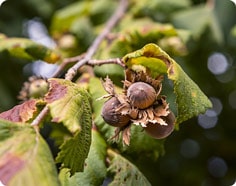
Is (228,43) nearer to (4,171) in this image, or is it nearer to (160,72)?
(160,72)

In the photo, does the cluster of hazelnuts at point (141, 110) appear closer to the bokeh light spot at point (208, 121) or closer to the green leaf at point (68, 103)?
the green leaf at point (68, 103)

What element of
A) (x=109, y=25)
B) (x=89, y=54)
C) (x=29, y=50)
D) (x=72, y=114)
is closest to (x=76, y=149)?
(x=72, y=114)

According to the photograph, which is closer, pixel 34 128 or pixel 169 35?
pixel 34 128

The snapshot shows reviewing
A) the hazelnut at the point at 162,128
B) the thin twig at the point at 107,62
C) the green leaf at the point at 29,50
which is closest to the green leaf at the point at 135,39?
the green leaf at the point at 29,50

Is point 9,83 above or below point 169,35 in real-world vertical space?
below

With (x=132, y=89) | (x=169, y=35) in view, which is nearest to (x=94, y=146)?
(x=132, y=89)

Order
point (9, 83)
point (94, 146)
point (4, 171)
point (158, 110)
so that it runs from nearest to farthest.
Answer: point (4, 171) → point (158, 110) → point (94, 146) → point (9, 83)

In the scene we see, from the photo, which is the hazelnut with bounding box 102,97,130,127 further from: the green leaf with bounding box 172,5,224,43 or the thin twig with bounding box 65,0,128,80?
the green leaf with bounding box 172,5,224,43

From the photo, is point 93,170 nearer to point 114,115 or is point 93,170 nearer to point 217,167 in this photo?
point 114,115
